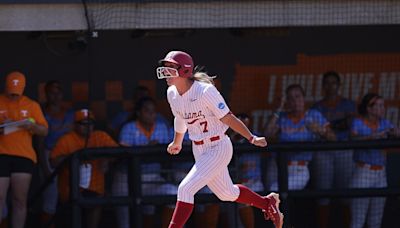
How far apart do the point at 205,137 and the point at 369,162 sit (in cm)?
258

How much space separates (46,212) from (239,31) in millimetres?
2640

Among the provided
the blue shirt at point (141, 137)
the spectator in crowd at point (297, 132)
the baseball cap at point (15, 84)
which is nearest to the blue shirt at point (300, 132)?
the spectator in crowd at point (297, 132)

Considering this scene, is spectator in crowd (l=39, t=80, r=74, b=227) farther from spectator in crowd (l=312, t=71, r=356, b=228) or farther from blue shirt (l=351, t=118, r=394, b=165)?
blue shirt (l=351, t=118, r=394, b=165)

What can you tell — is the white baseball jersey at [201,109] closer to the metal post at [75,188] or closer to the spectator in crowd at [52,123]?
the metal post at [75,188]

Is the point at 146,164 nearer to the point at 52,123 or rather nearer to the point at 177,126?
the point at 52,123

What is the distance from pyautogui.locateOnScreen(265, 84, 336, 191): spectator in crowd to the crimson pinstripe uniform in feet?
6.64

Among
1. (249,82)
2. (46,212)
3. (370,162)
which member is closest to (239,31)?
(249,82)

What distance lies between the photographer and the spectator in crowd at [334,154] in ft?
30.5

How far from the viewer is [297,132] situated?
A: 9.26 meters

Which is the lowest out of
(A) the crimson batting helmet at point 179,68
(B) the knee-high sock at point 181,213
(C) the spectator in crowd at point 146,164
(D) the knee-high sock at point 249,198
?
(B) the knee-high sock at point 181,213

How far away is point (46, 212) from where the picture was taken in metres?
9.38

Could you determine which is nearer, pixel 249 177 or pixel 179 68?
pixel 179 68

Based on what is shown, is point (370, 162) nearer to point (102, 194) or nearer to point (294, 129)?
point (294, 129)

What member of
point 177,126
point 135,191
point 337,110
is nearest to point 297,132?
point 337,110
